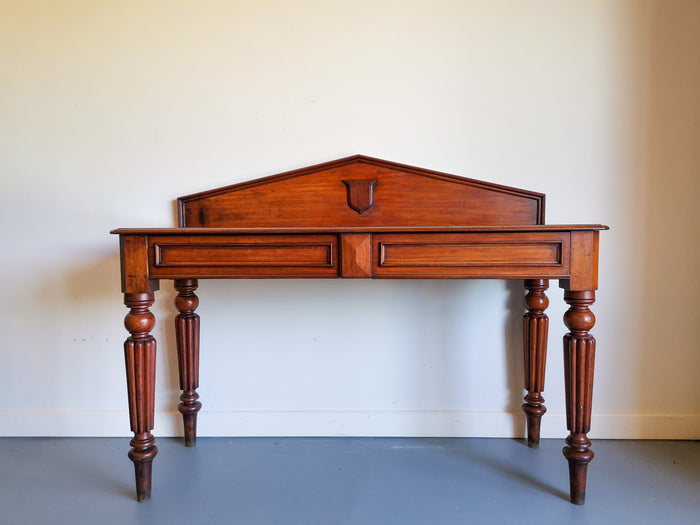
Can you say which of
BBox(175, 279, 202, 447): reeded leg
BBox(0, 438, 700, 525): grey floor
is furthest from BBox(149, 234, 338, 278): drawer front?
BBox(0, 438, 700, 525): grey floor

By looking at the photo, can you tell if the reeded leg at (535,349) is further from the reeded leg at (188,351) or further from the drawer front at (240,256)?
the reeded leg at (188,351)

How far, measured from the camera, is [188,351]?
72.3 inches

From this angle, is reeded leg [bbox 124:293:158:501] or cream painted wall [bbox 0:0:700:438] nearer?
reeded leg [bbox 124:293:158:501]

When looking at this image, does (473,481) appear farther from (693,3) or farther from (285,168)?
(693,3)

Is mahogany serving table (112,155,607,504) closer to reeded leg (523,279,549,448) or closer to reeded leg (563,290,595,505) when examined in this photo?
reeded leg (563,290,595,505)

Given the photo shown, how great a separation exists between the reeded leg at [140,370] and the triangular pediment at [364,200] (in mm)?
577

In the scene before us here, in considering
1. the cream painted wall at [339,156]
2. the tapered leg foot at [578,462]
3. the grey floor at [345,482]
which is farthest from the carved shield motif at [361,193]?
the tapered leg foot at [578,462]

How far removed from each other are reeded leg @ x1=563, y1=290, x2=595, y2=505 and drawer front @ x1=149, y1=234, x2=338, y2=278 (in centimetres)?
75

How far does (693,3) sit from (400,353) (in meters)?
1.89

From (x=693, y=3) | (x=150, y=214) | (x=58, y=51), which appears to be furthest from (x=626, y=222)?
(x=58, y=51)

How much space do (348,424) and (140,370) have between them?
925 millimetres

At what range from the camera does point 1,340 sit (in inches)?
77.5

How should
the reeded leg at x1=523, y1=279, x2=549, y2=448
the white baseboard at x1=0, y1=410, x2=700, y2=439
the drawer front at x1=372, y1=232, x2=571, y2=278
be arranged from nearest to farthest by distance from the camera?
the drawer front at x1=372, y1=232, x2=571, y2=278 < the reeded leg at x1=523, y1=279, x2=549, y2=448 < the white baseboard at x1=0, y1=410, x2=700, y2=439

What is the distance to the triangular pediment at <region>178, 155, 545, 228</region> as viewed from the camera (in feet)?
5.92
